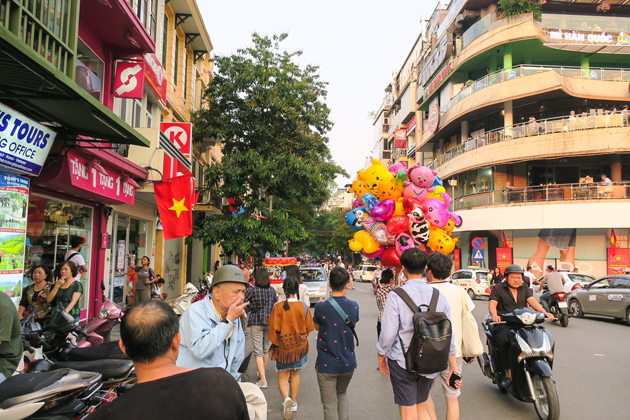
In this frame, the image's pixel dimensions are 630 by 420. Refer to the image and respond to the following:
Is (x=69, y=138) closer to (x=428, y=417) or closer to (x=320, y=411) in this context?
(x=320, y=411)

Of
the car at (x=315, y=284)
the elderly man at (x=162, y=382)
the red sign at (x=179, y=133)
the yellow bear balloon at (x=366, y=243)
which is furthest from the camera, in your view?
the car at (x=315, y=284)

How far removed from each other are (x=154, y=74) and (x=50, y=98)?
25.8ft

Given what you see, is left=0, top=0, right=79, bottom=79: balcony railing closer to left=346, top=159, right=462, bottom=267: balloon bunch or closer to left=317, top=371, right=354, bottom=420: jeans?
left=317, top=371, right=354, bottom=420: jeans

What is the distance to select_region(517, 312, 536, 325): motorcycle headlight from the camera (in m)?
5.16

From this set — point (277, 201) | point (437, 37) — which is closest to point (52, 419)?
point (277, 201)

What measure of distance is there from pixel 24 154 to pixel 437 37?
3513 centimetres

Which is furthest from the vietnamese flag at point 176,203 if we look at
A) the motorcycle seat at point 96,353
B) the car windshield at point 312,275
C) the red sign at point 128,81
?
the car windshield at point 312,275

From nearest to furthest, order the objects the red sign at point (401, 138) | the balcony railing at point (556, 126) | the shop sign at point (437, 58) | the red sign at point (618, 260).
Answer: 1. the red sign at point (618, 260)
2. the balcony railing at point (556, 126)
3. the shop sign at point (437, 58)
4. the red sign at point (401, 138)

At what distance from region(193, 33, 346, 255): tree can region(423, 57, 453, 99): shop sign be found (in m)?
16.2

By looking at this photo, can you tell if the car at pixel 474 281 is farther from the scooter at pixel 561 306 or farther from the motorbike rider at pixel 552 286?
the scooter at pixel 561 306

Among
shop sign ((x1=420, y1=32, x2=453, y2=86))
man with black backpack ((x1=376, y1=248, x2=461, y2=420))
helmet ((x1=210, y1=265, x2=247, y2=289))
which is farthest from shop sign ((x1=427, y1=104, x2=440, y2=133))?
helmet ((x1=210, y1=265, x2=247, y2=289))

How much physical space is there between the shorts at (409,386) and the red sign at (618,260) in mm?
23855

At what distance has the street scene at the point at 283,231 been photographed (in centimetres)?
372

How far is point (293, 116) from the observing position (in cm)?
1700
